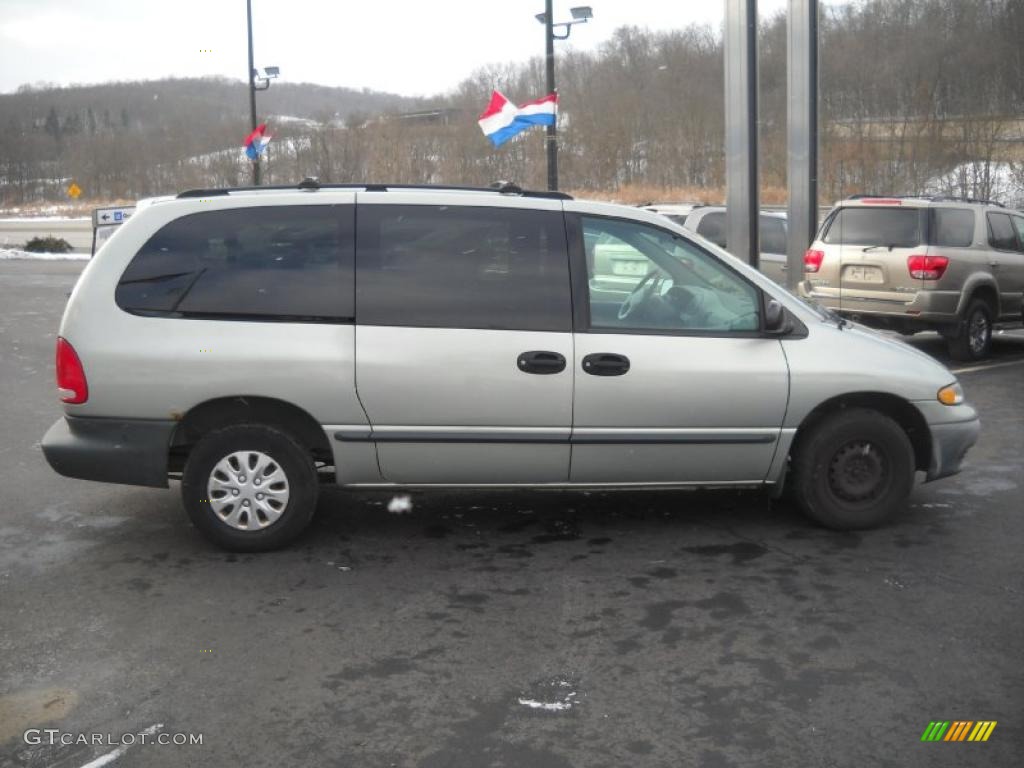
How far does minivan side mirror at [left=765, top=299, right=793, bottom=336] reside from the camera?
232 inches

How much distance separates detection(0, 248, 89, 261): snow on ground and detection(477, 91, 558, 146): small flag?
70.1 feet

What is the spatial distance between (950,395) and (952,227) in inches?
295

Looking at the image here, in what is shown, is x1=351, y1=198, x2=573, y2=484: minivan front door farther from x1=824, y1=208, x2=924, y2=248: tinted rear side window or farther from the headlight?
x1=824, y1=208, x2=924, y2=248: tinted rear side window

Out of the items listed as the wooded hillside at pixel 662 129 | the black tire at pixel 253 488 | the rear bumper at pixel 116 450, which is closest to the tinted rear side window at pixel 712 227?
the black tire at pixel 253 488

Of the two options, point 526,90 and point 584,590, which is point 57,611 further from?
point 526,90

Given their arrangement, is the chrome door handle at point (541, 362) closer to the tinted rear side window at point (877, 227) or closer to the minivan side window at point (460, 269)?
the minivan side window at point (460, 269)

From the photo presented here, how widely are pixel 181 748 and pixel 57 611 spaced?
1.63 m

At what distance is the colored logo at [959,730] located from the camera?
145 inches

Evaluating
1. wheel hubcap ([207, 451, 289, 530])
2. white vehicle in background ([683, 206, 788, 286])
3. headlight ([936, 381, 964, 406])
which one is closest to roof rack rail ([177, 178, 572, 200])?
wheel hubcap ([207, 451, 289, 530])

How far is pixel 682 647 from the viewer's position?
449cm

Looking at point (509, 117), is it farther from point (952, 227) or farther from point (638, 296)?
point (638, 296)

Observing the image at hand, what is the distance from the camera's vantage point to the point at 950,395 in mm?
6203

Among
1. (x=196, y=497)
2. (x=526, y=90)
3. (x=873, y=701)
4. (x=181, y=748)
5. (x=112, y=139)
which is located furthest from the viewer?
(x=112, y=139)

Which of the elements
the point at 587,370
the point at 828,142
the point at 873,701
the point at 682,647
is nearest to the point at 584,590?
the point at 682,647
